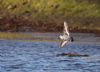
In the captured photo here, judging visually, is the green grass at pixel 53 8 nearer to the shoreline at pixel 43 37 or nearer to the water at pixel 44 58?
the shoreline at pixel 43 37

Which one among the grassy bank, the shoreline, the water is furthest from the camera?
the grassy bank

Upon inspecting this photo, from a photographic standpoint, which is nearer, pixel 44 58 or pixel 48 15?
pixel 44 58

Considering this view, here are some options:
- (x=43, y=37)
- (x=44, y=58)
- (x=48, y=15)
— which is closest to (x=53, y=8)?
(x=48, y=15)

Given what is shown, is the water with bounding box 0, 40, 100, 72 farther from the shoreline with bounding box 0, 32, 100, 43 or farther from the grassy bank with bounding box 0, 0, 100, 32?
the grassy bank with bounding box 0, 0, 100, 32

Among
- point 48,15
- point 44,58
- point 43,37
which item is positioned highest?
point 48,15

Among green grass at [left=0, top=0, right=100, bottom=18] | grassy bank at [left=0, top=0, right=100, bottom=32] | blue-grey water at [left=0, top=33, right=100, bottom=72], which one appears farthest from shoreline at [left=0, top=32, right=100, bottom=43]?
green grass at [left=0, top=0, right=100, bottom=18]

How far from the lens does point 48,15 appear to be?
76.1m

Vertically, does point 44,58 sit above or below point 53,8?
below

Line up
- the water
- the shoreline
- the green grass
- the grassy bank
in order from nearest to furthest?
the water < the shoreline < the grassy bank < the green grass

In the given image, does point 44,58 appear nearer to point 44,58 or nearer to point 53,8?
point 44,58

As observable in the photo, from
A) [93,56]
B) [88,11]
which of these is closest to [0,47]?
[93,56]

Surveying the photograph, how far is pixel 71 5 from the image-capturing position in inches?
3100

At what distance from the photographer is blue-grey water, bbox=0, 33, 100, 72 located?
35719 mm

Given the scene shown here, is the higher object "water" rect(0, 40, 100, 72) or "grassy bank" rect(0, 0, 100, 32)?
"grassy bank" rect(0, 0, 100, 32)
